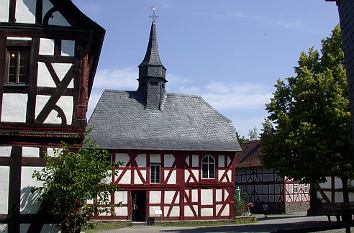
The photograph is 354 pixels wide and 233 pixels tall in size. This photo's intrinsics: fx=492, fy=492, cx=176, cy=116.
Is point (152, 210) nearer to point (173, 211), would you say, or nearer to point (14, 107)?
point (173, 211)

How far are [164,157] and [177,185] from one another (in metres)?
2.16

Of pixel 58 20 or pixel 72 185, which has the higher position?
pixel 58 20

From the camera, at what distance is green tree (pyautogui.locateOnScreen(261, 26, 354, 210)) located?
25.2 metres

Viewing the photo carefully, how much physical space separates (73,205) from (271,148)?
55.3 feet

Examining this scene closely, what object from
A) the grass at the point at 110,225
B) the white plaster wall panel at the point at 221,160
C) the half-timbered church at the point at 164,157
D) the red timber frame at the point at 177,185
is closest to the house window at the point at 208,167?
the half-timbered church at the point at 164,157

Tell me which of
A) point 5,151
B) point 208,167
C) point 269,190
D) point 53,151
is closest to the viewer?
point 5,151

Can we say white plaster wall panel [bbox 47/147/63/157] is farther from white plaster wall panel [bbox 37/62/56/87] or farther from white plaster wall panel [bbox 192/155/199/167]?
white plaster wall panel [bbox 192/155/199/167]

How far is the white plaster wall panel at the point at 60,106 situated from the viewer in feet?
45.8

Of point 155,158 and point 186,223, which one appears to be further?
point 155,158

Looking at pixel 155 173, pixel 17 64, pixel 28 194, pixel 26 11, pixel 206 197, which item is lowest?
pixel 206 197

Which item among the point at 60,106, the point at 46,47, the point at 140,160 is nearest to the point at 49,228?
the point at 60,106

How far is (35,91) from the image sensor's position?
45.9 ft

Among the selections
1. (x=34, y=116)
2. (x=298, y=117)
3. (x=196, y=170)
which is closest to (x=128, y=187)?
(x=196, y=170)

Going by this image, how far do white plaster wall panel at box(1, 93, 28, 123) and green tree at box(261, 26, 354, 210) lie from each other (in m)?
15.8
